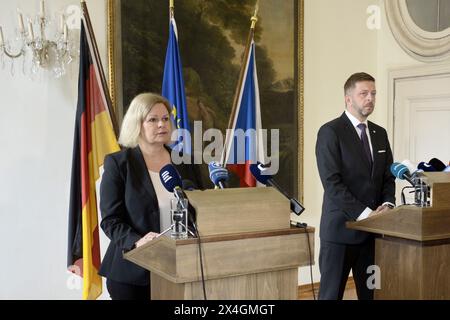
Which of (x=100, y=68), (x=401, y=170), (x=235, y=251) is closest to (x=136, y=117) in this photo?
(x=235, y=251)

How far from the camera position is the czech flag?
4.72 metres

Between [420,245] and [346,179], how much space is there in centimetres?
72

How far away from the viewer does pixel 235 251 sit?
1.94 m

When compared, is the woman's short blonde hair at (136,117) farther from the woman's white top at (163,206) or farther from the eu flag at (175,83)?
the eu flag at (175,83)

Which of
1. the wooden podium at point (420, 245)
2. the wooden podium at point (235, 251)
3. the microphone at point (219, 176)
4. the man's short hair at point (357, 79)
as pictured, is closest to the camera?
the wooden podium at point (235, 251)

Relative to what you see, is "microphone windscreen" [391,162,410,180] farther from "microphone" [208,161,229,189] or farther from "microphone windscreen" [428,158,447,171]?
"microphone" [208,161,229,189]

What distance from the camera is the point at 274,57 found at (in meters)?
5.29

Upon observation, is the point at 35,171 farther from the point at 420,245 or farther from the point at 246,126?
the point at 420,245

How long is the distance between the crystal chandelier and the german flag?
163 mm

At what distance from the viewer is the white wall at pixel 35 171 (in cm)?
399

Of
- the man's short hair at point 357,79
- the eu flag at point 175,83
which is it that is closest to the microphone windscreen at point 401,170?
the man's short hair at point 357,79

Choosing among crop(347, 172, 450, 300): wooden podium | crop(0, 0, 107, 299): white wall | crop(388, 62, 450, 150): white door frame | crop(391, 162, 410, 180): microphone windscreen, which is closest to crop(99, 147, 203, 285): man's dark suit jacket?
crop(347, 172, 450, 300): wooden podium

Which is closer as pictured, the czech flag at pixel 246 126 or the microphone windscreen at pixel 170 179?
the microphone windscreen at pixel 170 179

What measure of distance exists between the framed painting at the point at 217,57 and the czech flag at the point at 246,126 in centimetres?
25
